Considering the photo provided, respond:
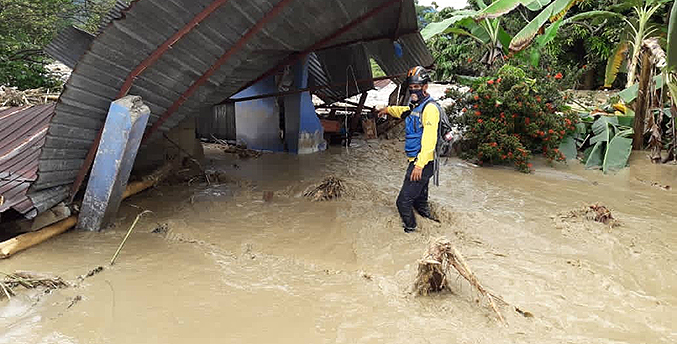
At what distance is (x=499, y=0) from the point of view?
296 inches

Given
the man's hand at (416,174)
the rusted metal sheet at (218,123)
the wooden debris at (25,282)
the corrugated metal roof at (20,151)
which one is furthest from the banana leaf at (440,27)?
the wooden debris at (25,282)

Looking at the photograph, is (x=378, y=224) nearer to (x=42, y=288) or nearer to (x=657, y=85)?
(x=42, y=288)

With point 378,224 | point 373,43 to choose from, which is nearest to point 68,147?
point 378,224

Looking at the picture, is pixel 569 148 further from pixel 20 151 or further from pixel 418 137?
pixel 20 151

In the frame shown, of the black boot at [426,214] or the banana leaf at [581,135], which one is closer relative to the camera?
the black boot at [426,214]

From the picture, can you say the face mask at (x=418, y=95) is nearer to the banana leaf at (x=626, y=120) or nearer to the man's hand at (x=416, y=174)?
the man's hand at (x=416, y=174)

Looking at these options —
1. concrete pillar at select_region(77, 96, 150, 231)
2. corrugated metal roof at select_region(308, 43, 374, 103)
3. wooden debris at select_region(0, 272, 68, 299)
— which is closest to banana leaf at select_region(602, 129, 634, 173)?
corrugated metal roof at select_region(308, 43, 374, 103)

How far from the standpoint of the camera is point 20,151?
16.0 ft

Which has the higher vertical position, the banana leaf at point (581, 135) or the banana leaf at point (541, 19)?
the banana leaf at point (541, 19)

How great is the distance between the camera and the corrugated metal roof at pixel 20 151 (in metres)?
4.08

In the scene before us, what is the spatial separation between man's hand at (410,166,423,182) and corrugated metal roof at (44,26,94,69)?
5.15 meters

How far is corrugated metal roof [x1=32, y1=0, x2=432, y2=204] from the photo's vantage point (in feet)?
13.1

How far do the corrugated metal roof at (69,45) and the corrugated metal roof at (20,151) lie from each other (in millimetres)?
926

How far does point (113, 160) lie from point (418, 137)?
3237 millimetres
